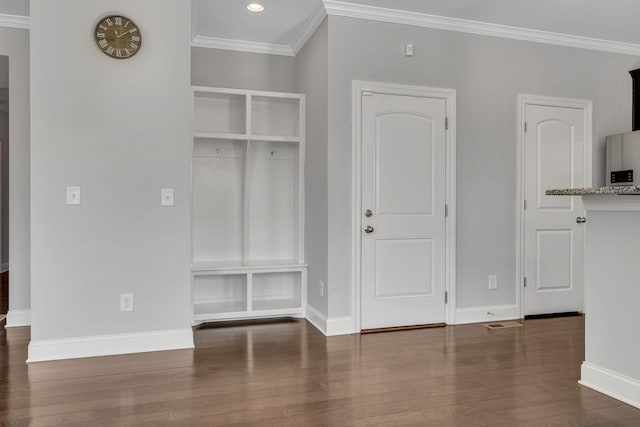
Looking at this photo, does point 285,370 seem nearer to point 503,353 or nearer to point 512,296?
point 503,353

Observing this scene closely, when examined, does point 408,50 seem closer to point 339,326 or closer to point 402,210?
point 402,210

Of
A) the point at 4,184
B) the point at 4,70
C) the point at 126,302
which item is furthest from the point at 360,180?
the point at 4,184

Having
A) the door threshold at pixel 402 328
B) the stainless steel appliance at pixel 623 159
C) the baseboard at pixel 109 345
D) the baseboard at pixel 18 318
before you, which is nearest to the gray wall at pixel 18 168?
the baseboard at pixel 18 318

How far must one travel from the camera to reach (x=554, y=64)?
14.0 ft

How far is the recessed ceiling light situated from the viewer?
3.63 meters

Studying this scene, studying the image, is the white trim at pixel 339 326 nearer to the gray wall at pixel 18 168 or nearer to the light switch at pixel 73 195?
the light switch at pixel 73 195

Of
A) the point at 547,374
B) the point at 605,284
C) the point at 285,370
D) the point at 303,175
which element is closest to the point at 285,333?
the point at 285,370

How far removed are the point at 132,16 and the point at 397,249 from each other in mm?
2735

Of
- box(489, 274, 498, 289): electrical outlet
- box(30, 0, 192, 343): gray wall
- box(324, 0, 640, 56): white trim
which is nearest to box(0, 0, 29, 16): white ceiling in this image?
box(30, 0, 192, 343): gray wall

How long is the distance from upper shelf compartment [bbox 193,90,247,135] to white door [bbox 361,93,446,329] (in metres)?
1.38

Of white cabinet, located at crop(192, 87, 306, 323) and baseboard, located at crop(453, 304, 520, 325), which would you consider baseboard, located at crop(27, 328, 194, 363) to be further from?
baseboard, located at crop(453, 304, 520, 325)

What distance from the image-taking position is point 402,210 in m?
3.83

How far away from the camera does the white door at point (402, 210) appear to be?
375 cm

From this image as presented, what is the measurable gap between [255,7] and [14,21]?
2189 mm
